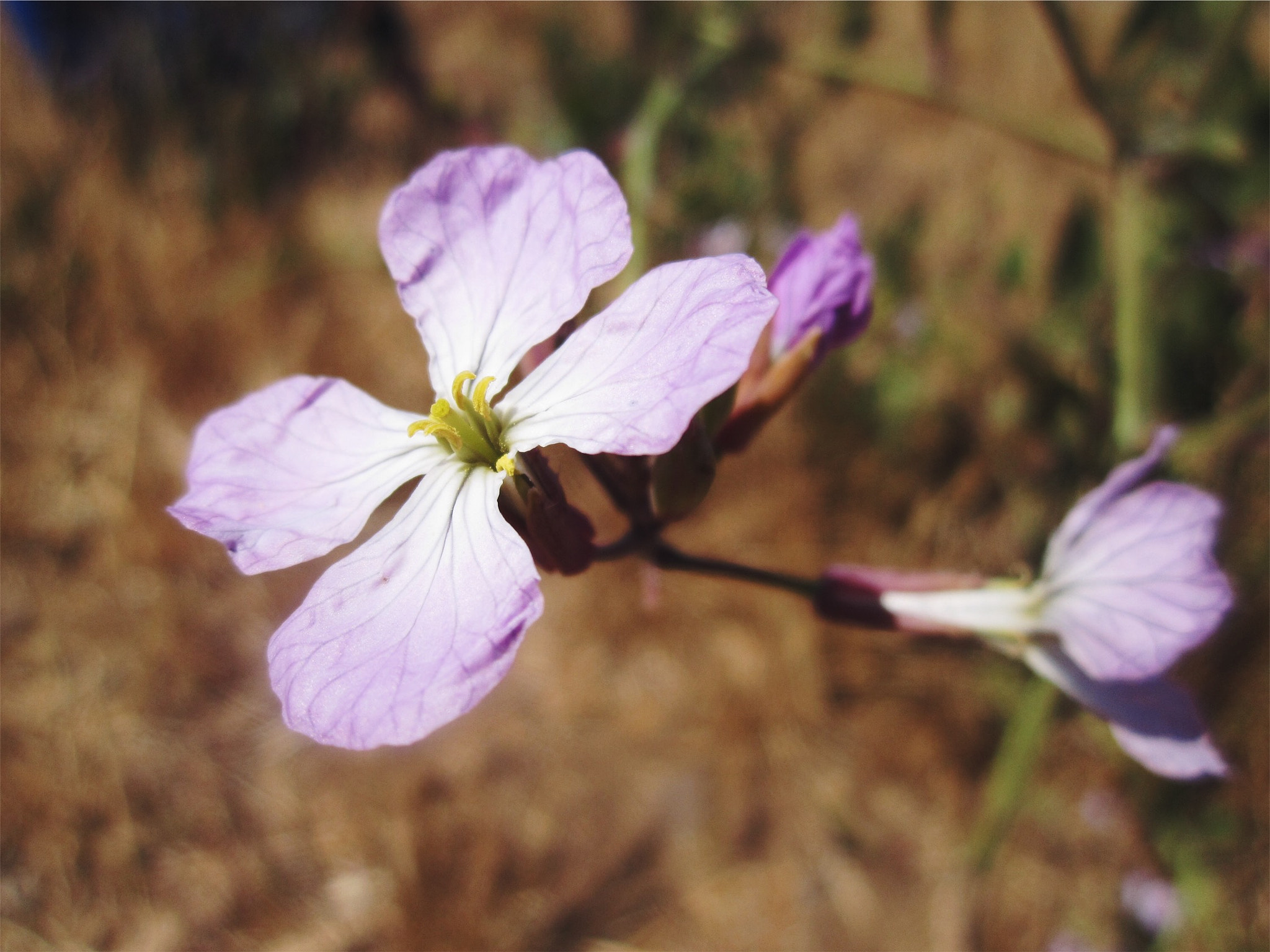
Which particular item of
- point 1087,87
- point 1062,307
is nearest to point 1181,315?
point 1062,307

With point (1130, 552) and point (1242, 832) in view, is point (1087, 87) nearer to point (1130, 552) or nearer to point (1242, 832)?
point (1130, 552)

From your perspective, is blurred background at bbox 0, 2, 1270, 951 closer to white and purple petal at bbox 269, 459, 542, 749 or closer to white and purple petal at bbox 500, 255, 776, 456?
white and purple petal at bbox 500, 255, 776, 456

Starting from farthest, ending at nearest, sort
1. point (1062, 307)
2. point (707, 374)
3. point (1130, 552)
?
1. point (1062, 307)
2. point (1130, 552)
3. point (707, 374)

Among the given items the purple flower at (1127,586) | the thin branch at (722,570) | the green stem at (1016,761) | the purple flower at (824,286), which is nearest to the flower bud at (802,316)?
the purple flower at (824,286)

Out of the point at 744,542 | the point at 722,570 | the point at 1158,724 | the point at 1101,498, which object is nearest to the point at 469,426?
the point at 722,570

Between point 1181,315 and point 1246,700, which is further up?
point 1181,315

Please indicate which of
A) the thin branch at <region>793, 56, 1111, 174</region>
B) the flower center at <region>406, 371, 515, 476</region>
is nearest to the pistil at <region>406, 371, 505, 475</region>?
the flower center at <region>406, 371, 515, 476</region>
